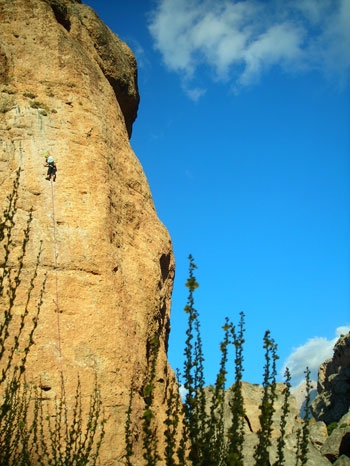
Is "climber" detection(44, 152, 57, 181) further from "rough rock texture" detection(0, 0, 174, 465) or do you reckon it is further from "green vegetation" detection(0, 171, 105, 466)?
"green vegetation" detection(0, 171, 105, 466)

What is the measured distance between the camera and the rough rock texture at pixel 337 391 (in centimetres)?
3894

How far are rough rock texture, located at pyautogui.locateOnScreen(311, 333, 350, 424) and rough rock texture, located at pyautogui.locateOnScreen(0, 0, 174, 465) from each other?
3307 cm

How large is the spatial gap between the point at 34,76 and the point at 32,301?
485 centimetres

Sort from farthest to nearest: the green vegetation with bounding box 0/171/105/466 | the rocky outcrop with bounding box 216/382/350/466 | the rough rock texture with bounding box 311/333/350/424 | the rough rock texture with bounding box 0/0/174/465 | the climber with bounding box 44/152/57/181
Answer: the rough rock texture with bounding box 311/333/350/424 < the rocky outcrop with bounding box 216/382/350/466 < the climber with bounding box 44/152/57/181 < the rough rock texture with bounding box 0/0/174/465 < the green vegetation with bounding box 0/171/105/466

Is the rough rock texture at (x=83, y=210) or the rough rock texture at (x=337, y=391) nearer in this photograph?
the rough rock texture at (x=83, y=210)

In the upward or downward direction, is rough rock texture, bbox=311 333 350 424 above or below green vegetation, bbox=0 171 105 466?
above

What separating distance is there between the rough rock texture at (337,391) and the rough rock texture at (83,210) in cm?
3307

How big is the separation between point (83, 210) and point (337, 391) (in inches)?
1481

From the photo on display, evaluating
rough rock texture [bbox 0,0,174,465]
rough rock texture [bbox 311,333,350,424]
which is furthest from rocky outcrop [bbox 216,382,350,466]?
rough rock texture [bbox 311,333,350,424]

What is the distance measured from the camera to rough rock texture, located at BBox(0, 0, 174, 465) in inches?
287

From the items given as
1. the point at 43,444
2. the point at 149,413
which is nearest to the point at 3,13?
the point at 43,444

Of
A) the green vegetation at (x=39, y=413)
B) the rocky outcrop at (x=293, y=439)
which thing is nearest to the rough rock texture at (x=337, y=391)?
the rocky outcrop at (x=293, y=439)

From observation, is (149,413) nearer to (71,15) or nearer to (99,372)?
(99,372)

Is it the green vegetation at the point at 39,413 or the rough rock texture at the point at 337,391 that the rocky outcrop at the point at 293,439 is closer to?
the green vegetation at the point at 39,413
